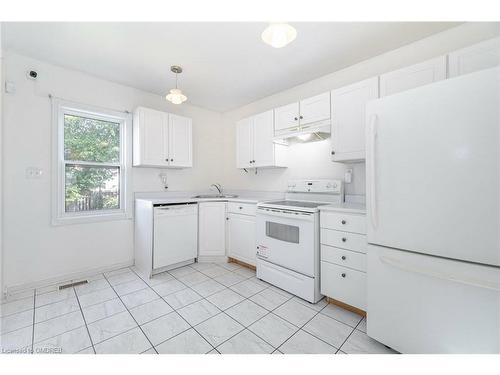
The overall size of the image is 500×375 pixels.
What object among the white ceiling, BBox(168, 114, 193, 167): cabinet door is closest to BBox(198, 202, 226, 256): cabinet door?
BBox(168, 114, 193, 167): cabinet door

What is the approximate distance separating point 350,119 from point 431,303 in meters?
1.66

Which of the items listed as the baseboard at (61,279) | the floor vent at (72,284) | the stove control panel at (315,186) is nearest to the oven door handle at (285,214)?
the stove control panel at (315,186)

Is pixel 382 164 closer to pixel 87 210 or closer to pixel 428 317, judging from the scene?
pixel 428 317

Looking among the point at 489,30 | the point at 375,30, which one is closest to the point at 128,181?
the point at 375,30

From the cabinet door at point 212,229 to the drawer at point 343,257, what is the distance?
61.1 inches

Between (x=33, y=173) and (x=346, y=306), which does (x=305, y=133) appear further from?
(x=33, y=173)

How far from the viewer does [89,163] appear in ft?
8.87

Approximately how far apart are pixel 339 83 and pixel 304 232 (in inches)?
73.6

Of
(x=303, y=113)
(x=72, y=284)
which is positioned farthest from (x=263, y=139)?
(x=72, y=284)

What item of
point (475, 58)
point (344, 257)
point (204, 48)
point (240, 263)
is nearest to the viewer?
point (475, 58)

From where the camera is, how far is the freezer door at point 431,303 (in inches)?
43.1

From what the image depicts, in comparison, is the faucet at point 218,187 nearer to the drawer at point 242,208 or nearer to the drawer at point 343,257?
the drawer at point 242,208

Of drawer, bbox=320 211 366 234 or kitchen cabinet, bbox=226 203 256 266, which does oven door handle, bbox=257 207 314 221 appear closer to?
drawer, bbox=320 211 366 234

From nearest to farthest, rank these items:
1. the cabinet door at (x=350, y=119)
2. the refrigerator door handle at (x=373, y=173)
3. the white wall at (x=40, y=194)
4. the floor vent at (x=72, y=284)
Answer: the refrigerator door handle at (x=373, y=173) < the cabinet door at (x=350, y=119) < the white wall at (x=40, y=194) < the floor vent at (x=72, y=284)
